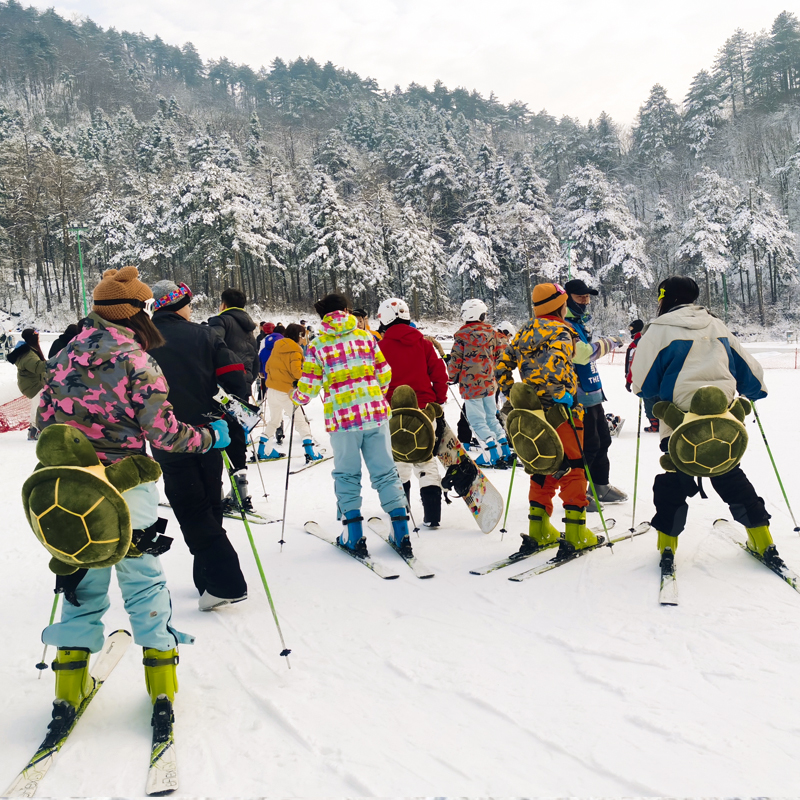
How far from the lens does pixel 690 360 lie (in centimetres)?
393

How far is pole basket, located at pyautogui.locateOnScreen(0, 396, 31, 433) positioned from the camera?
12125mm

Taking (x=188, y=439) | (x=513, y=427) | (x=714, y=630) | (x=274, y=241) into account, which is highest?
(x=274, y=241)

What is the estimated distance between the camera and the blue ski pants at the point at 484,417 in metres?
7.84

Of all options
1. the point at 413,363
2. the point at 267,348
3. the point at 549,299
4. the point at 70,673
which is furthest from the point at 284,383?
the point at 70,673

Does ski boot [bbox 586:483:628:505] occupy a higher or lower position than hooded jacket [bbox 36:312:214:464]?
lower

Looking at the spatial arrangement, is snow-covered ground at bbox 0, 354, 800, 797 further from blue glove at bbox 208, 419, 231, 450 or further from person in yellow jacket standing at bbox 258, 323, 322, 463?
person in yellow jacket standing at bbox 258, 323, 322, 463

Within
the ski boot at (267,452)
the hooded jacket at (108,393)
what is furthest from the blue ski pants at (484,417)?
the hooded jacket at (108,393)

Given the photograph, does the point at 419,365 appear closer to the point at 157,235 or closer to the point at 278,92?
the point at 157,235

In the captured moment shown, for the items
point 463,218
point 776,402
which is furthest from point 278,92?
point 776,402

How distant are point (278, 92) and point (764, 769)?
138 m

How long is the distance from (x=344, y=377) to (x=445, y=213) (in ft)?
148

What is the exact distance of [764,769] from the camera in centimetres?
214

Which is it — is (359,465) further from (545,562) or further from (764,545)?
(764,545)

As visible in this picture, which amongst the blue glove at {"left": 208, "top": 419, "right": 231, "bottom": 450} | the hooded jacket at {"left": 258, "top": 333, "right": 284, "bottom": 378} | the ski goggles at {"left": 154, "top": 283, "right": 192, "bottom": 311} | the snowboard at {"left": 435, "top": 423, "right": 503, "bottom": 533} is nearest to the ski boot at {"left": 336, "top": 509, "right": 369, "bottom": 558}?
→ the snowboard at {"left": 435, "top": 423, "right": 503, "bottom": 533}
